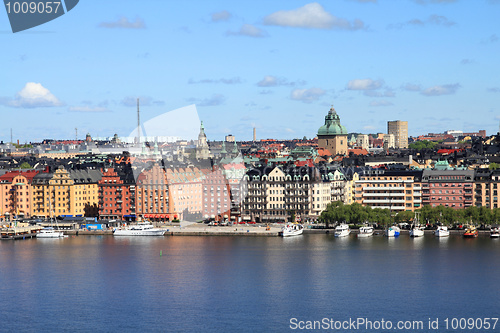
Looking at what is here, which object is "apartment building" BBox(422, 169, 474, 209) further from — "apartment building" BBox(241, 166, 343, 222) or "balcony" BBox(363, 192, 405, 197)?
"apartment building" BBox(241, 166, 343, 222)

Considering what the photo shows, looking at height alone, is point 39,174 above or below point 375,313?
above

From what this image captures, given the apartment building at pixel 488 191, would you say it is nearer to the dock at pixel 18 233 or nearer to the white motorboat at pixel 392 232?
the white motorboat at pixel 392 232

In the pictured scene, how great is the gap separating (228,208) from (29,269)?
64.3ft

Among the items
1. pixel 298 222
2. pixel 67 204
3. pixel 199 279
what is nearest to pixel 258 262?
pixel 199 279

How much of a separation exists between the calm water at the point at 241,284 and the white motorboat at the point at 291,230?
9.98 feet

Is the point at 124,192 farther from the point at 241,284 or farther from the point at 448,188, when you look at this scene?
the point at 241,284

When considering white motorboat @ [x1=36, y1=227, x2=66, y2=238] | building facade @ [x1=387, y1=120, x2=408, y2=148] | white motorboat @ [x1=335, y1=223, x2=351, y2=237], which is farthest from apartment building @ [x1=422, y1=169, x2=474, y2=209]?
building facade @ [x1=387, y1=120, x2=408, y2=148]

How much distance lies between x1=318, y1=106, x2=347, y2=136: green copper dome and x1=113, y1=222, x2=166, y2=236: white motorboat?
4359 centimetres

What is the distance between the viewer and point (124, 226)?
177ft

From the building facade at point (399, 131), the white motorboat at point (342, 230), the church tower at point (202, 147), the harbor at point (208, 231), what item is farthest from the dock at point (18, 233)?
the building facade at point (399, 131)

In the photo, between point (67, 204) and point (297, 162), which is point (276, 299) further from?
point (297, 162)

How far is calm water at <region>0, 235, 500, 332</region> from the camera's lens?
28688mm

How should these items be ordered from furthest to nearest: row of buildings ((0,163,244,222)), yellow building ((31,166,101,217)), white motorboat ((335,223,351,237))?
yellow building ((31,166,101,217)) < row of buildings ((0,163,244,222)) < white motorboat ((335,223,351,237))

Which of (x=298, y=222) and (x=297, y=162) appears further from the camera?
(x=297, y=162)
